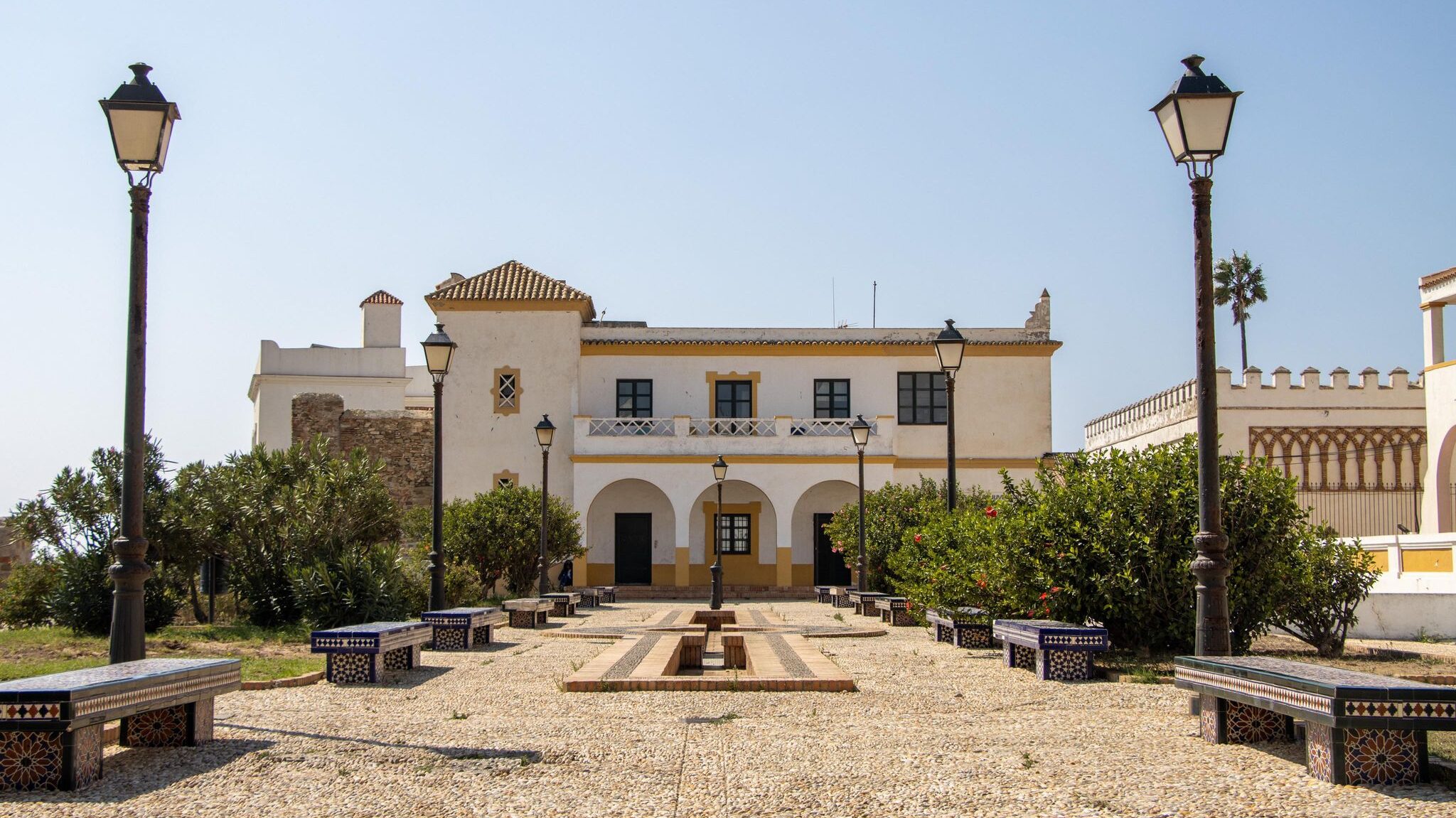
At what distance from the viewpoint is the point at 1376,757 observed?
5430 millimetres

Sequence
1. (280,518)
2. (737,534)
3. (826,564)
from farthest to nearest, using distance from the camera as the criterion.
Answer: (737,534), (826,564), (280,518)

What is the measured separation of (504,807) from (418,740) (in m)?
1.82

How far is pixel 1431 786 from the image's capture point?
213 inches

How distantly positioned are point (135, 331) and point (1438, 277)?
23.9 m

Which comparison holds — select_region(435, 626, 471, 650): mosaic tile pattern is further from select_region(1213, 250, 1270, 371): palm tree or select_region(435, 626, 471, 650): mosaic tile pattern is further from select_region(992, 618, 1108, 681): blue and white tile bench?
select_region(1213, 250, 1270, 371): palm tree

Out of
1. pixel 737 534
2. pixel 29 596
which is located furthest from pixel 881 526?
pixel 29 596

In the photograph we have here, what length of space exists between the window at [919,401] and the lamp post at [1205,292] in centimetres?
2614

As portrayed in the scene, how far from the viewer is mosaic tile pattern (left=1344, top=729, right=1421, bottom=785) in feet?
17.8

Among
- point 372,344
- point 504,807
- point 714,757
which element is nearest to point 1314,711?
point 714,757

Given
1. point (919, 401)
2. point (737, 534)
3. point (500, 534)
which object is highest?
point (919, 401)

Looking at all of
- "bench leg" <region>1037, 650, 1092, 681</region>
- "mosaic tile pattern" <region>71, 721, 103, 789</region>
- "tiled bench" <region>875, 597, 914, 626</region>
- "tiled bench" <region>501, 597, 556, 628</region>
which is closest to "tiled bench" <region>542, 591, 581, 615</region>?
"tiled bench" <region>501, 597, 556, 628</region>

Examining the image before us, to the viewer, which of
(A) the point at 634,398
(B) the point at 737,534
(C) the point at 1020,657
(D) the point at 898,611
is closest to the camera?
(C) the point at 1020,657

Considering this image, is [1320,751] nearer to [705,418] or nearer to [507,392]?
[705,418]

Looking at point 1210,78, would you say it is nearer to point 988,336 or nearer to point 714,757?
point 714,757
